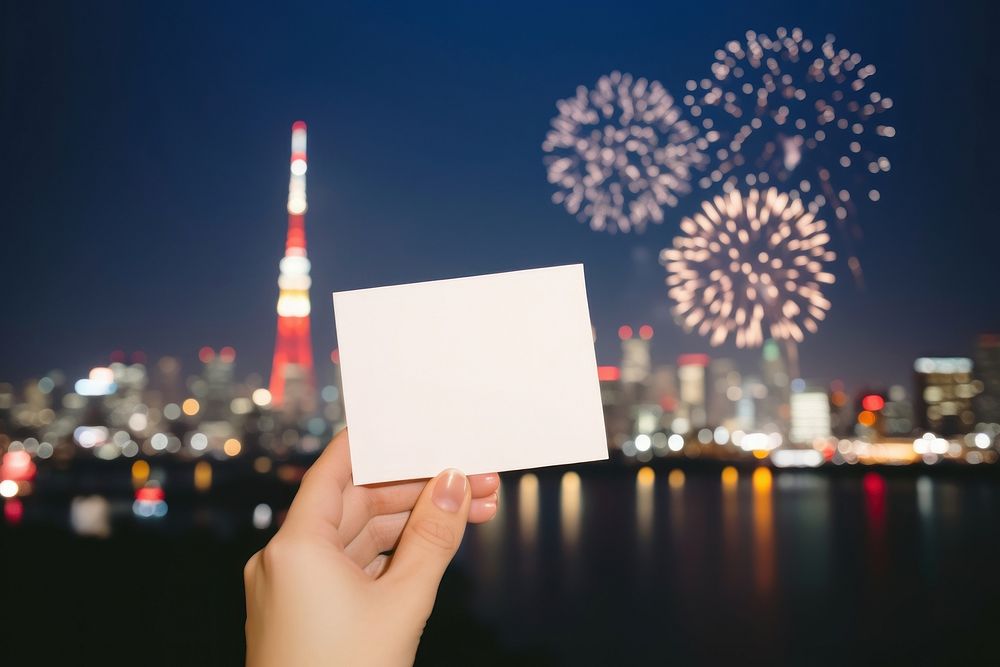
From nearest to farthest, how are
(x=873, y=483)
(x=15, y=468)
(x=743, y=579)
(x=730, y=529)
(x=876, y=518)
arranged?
1. (x=743, y=579)
2. (x=730, y=529)
3. (x=15, y=468)
4. (x=876, y=518)
5. (x=873, y=483)

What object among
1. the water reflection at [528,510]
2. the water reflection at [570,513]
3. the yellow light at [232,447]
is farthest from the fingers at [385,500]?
the yellow light at [232,447]

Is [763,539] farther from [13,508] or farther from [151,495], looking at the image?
[13,508]

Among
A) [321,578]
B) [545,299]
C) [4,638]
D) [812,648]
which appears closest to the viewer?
Result: [321,578]

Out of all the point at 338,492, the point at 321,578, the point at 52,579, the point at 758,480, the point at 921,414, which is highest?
the point at 338,492

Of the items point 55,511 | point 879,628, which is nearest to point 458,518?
point 879,628

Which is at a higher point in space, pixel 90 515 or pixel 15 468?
pixel 15 468

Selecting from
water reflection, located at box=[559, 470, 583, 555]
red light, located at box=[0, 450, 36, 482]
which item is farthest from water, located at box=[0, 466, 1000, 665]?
red light, located at box=[0, 450, 36, 482]

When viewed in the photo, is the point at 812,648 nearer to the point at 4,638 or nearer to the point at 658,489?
the point at 4,638

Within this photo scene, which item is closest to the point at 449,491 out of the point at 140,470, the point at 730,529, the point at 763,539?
the point at 763,539

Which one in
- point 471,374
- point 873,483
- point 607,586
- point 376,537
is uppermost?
point 471,374
